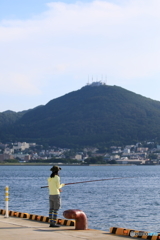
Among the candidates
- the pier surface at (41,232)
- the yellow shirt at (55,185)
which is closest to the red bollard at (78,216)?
the pier surface at (41,232)

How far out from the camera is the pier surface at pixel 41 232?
13.0 meters

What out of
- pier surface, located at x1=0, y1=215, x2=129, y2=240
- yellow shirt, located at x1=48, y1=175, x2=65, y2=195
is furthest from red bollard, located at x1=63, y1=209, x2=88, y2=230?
yellow shirt, located at x1=48, y1=175, x2=65, y2=195

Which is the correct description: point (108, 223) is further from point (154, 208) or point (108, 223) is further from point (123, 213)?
point (154, 208)

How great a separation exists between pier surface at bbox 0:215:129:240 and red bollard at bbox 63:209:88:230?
0.73ft

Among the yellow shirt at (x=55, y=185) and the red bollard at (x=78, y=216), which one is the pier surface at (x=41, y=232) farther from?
the yellow shirt at (x=55, y=185)

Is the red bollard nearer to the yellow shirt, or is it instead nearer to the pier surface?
the pier surface

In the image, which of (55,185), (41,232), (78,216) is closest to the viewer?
(41,232)

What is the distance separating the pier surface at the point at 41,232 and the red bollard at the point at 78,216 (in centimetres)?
22

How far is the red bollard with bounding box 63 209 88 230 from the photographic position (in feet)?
46.3

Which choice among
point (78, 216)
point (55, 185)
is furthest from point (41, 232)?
point (55, 185)

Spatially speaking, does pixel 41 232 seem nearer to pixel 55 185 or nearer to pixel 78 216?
pixel 78 216

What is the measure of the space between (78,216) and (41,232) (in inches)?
44.3

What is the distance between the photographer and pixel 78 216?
1429 cm

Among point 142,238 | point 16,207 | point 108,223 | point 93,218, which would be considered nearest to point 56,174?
point 142,238
